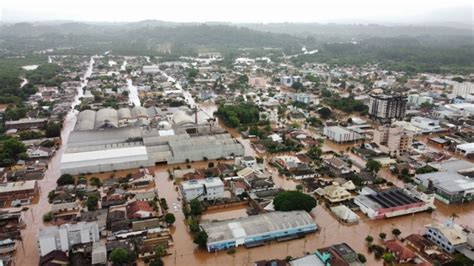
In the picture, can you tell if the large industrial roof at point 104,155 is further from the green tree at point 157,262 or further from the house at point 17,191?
the green tree at point 157,262

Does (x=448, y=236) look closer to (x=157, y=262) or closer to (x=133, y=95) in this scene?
(x=157, y=262)

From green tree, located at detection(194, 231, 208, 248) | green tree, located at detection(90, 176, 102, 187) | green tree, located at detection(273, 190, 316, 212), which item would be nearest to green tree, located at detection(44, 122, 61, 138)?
green tree, located at detection(90, 176, 102, 187)

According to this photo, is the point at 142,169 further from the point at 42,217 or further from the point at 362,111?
the point at 362,111

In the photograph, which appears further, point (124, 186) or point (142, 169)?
point (142, 169)

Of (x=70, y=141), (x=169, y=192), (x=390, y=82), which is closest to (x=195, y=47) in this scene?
(x=390, y=82)

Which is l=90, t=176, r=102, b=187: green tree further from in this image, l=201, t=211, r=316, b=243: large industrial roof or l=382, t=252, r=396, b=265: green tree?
l=382, t=252, r=396, b=265: green tree

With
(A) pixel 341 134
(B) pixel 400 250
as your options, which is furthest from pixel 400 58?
(B) pixel 400 250
